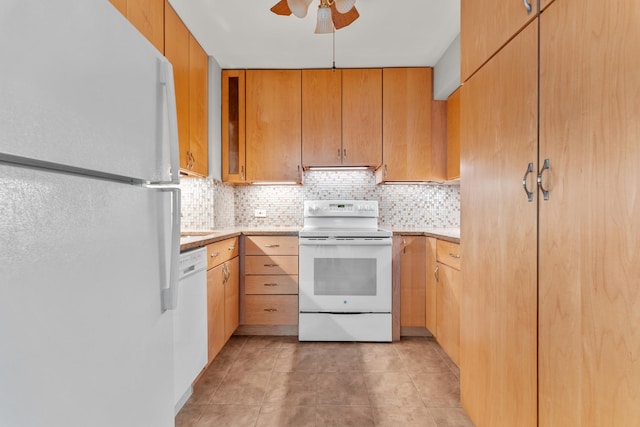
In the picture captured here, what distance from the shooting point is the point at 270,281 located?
110 inches

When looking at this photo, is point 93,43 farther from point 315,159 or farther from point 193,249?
point 315,159

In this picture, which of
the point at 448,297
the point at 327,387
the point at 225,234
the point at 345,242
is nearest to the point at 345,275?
the point at 345,242

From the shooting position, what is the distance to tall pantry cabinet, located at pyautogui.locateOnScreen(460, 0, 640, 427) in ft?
2.53

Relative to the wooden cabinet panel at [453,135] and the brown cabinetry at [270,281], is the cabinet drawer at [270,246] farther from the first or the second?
the wooden cabinet panel at [453,135]

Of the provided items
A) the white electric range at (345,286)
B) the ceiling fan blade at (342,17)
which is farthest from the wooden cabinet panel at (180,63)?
the white electric range at (345,286)

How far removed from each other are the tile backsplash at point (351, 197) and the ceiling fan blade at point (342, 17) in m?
1.50

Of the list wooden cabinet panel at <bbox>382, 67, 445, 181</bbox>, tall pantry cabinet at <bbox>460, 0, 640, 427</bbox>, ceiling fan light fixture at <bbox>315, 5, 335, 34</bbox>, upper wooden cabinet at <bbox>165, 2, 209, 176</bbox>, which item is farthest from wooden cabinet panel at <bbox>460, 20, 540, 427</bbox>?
upper wooden cabinet at <bbox>165, 2, 209, 176</bbox>

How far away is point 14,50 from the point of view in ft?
1.68

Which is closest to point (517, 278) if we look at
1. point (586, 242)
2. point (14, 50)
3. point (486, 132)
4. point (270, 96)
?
point (586, 242)

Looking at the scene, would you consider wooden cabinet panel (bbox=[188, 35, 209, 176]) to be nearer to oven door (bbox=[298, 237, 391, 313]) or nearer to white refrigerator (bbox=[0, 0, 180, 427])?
oven door (bbox=[298, 237, 391, 313])

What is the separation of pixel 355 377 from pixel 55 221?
1.97 meters

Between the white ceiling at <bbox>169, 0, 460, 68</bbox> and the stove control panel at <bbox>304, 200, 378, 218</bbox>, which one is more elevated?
the white ceiling at <bbox>169, 0, 460, 68</bbox>

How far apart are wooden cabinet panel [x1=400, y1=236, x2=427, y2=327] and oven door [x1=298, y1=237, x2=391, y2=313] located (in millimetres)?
159

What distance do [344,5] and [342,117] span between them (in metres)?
1.30
